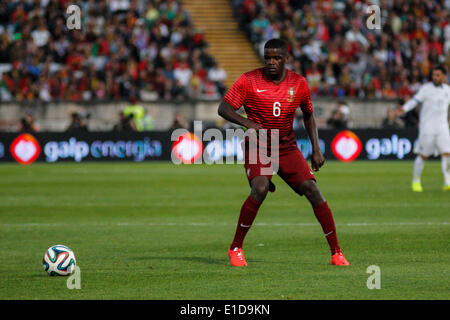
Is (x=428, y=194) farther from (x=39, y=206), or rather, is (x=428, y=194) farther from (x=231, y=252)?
(x=231, y=252)

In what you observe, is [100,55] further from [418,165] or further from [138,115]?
[418,165]

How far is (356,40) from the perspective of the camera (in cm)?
3331

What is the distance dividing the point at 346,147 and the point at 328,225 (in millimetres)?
19068

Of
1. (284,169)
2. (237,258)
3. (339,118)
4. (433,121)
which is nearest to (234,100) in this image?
(284,169)

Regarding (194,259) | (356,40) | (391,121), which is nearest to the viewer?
(194,259)

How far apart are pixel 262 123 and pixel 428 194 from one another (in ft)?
29.6

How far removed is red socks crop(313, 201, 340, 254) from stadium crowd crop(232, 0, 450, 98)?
22467mm

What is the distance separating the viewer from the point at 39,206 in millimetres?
16062

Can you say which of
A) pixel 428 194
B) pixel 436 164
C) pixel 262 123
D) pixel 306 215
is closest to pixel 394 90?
pixel 436 164

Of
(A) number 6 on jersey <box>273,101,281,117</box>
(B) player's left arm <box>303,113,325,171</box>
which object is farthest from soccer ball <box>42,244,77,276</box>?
(B) player's left arm <box>303,113,325,171</box>

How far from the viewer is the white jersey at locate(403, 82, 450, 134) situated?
57.2 ft

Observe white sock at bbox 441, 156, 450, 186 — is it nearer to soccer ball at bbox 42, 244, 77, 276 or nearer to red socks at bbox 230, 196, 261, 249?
red socks at bbox 230, 196, 261, 249

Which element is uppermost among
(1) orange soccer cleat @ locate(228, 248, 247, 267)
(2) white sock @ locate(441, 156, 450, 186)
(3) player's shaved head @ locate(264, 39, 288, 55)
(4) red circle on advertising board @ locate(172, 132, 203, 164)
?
(3) player's shaved head @ locate(264, 39, 288, 55)
